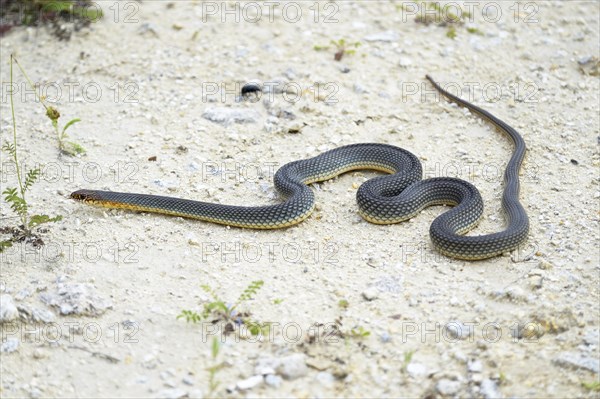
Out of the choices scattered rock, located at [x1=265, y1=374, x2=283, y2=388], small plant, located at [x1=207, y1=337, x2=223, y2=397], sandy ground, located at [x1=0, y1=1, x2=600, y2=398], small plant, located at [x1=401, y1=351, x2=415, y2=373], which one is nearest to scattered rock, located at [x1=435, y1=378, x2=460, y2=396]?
sandy ground, located at [x1=0, y1=1, x2=600, y2=398]

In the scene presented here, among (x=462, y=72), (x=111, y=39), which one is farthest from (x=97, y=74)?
(x=462, y=72)

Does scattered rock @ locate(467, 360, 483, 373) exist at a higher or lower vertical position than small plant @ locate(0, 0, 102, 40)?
lower

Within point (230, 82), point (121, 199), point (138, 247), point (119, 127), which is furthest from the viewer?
point (230, 82)

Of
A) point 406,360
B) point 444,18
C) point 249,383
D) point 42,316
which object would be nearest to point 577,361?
point 406,360

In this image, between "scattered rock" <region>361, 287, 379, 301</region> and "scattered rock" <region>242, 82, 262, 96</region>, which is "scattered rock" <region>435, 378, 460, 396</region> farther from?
"scattered rock" <region>242, 82, 262, 96</region>

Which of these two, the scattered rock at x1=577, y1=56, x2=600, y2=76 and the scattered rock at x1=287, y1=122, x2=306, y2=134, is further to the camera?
the scattered rock at x1=577, y1=56, x2=600, y2=76

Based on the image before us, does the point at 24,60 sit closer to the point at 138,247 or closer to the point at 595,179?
the point at 138,247
